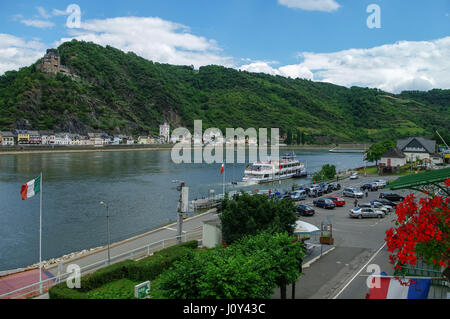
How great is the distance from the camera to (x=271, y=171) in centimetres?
4978

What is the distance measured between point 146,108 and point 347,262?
15570cm

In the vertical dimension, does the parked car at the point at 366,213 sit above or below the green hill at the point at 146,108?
below

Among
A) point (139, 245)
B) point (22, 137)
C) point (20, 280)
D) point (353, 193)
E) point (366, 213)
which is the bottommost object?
point (20, 280)

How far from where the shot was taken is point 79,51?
590 feet

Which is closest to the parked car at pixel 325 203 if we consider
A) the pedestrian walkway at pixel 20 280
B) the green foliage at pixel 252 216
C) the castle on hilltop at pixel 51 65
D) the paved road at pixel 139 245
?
the paved road at pixel 139 245

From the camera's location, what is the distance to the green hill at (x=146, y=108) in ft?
407

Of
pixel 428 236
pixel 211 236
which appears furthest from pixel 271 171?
pixel 428 236

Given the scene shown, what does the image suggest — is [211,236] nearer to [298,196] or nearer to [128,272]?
[128,272]

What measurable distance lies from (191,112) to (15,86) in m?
75.1

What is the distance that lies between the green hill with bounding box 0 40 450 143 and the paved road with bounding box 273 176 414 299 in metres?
115

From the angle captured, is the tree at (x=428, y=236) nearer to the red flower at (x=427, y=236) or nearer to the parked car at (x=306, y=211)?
the red flower at (x=427, y=236)

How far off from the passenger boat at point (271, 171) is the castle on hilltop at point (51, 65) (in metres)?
128
